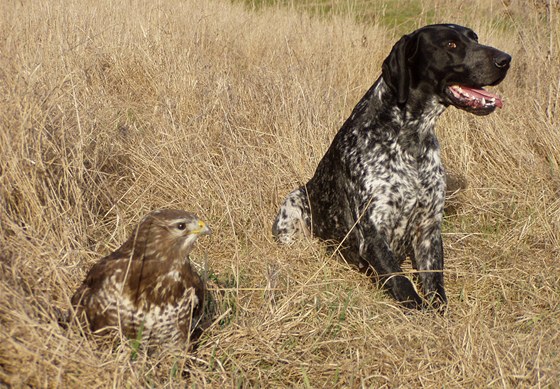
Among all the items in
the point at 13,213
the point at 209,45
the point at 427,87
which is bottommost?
the point at 209,45

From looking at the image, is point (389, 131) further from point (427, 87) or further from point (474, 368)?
point (474, 368)

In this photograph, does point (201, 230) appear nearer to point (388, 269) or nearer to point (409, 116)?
point (388, 269)

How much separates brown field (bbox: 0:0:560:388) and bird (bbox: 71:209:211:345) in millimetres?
106

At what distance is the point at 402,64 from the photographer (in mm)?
4438

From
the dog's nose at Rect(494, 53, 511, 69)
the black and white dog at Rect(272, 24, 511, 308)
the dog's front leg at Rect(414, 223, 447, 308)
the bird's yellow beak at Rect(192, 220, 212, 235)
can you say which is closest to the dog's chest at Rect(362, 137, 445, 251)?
the black and white dog at Rect(272, 24, 511, 308)

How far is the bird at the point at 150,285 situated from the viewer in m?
3.06

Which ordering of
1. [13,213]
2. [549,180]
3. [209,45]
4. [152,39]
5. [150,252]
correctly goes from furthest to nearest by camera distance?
[209,45], [152,39], [549,180], [13,213], [150,252]

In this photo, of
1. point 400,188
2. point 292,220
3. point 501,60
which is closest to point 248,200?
point 292,220

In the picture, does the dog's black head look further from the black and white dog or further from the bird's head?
the bird's head

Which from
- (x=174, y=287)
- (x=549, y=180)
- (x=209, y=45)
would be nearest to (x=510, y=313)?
(x=549, y=180)

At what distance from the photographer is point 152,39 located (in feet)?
24.4

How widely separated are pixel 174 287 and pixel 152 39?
4.78m

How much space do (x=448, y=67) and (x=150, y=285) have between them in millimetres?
2239

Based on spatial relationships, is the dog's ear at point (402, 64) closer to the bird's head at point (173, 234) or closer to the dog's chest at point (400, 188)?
the dog's chest at point (400, 188)
